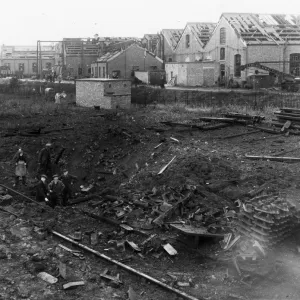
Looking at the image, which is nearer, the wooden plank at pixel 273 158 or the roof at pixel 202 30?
the wooden plank at pixel 273 158

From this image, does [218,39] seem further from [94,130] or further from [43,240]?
[43,240]

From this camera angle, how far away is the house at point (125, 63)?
57688mm

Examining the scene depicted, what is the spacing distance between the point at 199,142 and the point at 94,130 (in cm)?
622

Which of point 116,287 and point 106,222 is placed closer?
point 116,287

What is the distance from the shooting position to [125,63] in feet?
192

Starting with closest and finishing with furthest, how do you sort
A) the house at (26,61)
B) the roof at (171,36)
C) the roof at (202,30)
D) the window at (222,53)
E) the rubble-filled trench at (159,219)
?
the rubble-filled trench at (159,219) < the window at (222,53) < the roof at (202,30) < the roof at (171,36) < the house at (26,61)

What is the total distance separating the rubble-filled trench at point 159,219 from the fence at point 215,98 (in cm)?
1144

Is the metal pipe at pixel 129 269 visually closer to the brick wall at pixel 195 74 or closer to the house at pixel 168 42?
the brick wall at pixel 195 74

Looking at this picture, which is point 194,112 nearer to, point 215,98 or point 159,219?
point 215,98

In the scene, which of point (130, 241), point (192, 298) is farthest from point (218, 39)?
point (192, 298)

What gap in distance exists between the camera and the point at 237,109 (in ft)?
99.8

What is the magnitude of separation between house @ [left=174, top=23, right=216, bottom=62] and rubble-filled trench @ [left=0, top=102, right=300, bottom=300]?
3366 cm

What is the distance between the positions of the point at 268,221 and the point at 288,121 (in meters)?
13.1

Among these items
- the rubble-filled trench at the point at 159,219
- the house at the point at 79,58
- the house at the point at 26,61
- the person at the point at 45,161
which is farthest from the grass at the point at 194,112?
the house at the point at 26,61
